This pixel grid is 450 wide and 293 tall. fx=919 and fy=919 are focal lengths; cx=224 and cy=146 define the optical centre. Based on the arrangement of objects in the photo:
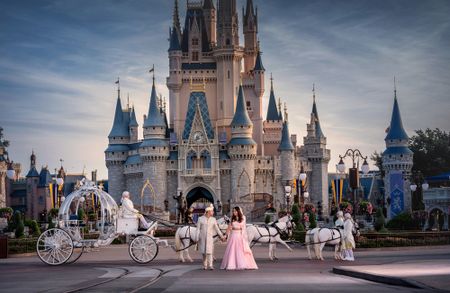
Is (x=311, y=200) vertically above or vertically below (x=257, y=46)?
below

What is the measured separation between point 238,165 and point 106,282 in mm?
68330

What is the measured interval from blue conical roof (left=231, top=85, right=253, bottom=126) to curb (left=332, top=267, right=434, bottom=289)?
67.1 metres

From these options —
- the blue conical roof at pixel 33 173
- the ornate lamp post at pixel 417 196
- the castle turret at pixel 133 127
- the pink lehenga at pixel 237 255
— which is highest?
the castle turret at pixel 133 127

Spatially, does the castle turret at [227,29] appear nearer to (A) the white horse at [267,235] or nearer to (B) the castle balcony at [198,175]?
(B) the castle balcony at [198,175]

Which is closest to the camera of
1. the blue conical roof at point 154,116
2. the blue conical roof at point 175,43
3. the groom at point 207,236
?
the groom at point 207,236

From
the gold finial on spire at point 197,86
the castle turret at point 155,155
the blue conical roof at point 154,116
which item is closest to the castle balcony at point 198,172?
the castle turret at point 155,155

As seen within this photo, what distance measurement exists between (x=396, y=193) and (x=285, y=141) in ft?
51.7

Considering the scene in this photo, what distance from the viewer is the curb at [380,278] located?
664 inches

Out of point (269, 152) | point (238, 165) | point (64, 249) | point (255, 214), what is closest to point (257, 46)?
point (269, 152)

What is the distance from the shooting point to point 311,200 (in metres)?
92.8

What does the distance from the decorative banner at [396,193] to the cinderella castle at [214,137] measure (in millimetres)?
10822

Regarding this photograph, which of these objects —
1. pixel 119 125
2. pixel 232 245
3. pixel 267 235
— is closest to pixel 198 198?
pixel 119 125

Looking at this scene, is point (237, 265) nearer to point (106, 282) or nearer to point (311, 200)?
point (106, 282)

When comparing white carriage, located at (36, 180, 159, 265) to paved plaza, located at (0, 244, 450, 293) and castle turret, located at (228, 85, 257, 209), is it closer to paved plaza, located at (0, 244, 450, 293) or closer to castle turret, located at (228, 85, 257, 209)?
paved plaza, located at (0, 244, 450, 293)
